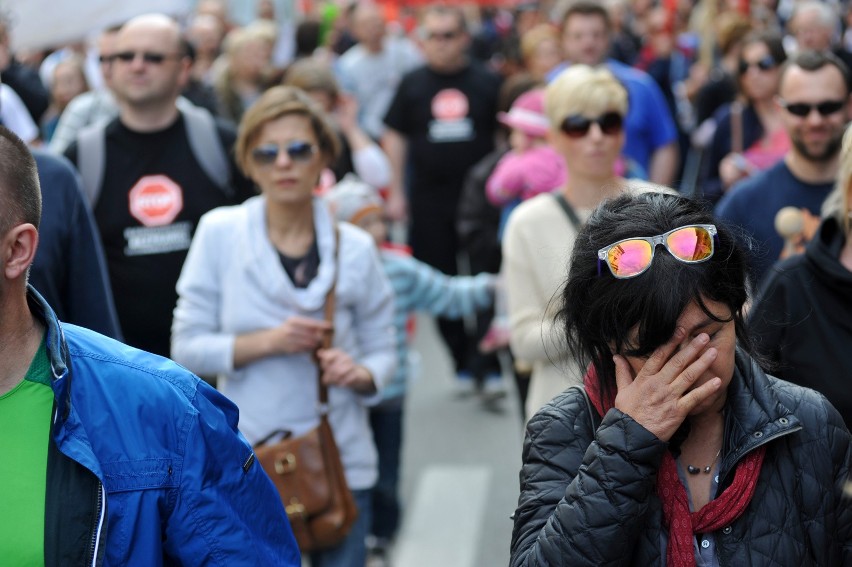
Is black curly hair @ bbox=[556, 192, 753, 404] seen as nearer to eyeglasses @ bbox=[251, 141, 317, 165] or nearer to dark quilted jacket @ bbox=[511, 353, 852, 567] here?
dark quilted jacket @ bbox=[511, 353, 852, 567]

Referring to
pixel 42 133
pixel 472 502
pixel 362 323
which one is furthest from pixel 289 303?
pixel 42 133

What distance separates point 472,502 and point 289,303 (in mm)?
2977

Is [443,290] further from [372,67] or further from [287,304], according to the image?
[372,67]

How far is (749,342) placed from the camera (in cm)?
296

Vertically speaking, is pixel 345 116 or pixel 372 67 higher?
pixel 345 116

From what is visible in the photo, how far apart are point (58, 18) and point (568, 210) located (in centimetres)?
262

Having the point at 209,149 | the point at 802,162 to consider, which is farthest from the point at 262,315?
the point at 802,162

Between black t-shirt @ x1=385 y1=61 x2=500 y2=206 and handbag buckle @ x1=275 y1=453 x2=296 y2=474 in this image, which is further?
black t-shirt @ x1=385 y1=61 x2=500 y2=206

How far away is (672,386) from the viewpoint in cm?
261

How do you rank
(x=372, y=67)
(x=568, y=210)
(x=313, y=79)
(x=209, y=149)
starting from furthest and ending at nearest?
1. (x=372, y=67)
2. (x=313, y=79)
3. (x=209, y=149)
4. (x=568, y=210)

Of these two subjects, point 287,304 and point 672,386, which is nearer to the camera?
point 672,386

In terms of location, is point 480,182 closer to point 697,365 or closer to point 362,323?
point 362,323

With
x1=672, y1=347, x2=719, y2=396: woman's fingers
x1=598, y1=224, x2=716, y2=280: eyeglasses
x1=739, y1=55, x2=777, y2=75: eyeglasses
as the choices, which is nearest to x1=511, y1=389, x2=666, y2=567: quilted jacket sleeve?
x1=672, y1=347, x2=719, y2=396: woman's fingers

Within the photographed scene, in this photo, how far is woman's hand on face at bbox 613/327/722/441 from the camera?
2604mm
